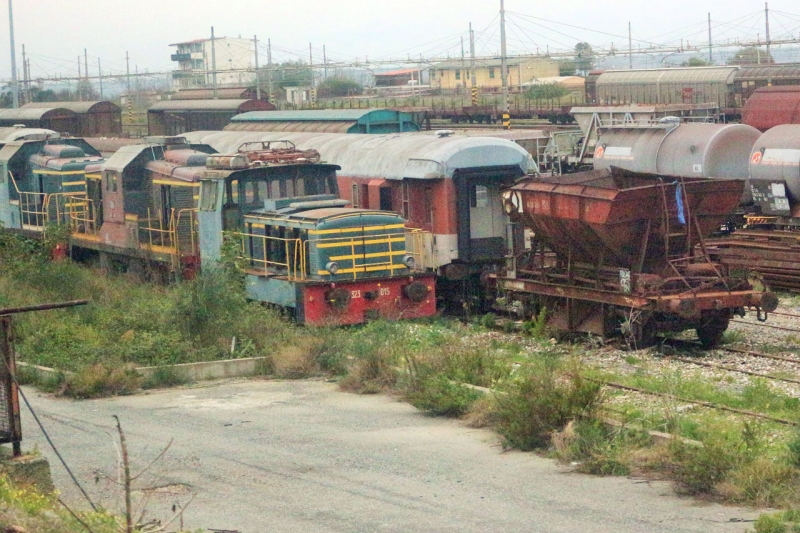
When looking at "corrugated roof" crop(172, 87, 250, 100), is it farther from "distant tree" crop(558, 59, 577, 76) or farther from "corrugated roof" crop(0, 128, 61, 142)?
"distant tree" crop(558, 59, 577, 76)

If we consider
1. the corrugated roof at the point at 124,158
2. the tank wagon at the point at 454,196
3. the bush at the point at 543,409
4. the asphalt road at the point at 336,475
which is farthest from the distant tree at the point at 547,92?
the bush at the point at 543,409

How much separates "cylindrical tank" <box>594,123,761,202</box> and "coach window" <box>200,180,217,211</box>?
11134mm

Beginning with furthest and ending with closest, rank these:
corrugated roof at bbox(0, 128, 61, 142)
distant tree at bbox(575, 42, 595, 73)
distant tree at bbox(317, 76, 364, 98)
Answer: distant tree at bbox(317, 76, 364, 98)
distant tree at bbox(575, 42, 595, 73)
corrugated roof at bbox(0, 128, 61, 142)

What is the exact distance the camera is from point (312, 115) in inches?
1167

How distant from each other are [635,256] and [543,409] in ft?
21.6

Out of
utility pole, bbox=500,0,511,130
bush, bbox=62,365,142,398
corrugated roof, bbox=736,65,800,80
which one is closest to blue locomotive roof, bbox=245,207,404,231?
bush, bbox=62,365,142,398

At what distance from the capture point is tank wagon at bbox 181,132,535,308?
62.8ft

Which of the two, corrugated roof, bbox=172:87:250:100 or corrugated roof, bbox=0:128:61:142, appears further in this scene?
corrugated roof, bbox=172:87:250:100

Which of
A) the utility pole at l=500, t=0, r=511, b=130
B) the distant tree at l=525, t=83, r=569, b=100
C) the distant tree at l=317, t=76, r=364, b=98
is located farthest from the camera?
the distant tree at l=317, t=76, r=364, b=98

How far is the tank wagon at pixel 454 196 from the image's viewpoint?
19156 mm

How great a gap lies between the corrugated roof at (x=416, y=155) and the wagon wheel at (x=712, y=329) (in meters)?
5.08

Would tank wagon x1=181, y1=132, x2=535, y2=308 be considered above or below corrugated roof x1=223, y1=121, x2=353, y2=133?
below

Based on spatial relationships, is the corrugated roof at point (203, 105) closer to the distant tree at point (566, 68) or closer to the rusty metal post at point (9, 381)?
the rusty metal post at point (9, 381)

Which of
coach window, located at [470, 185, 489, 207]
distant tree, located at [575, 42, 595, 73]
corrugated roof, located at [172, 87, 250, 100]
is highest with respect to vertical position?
distant tree, located at [575, 42, 595, 73]
